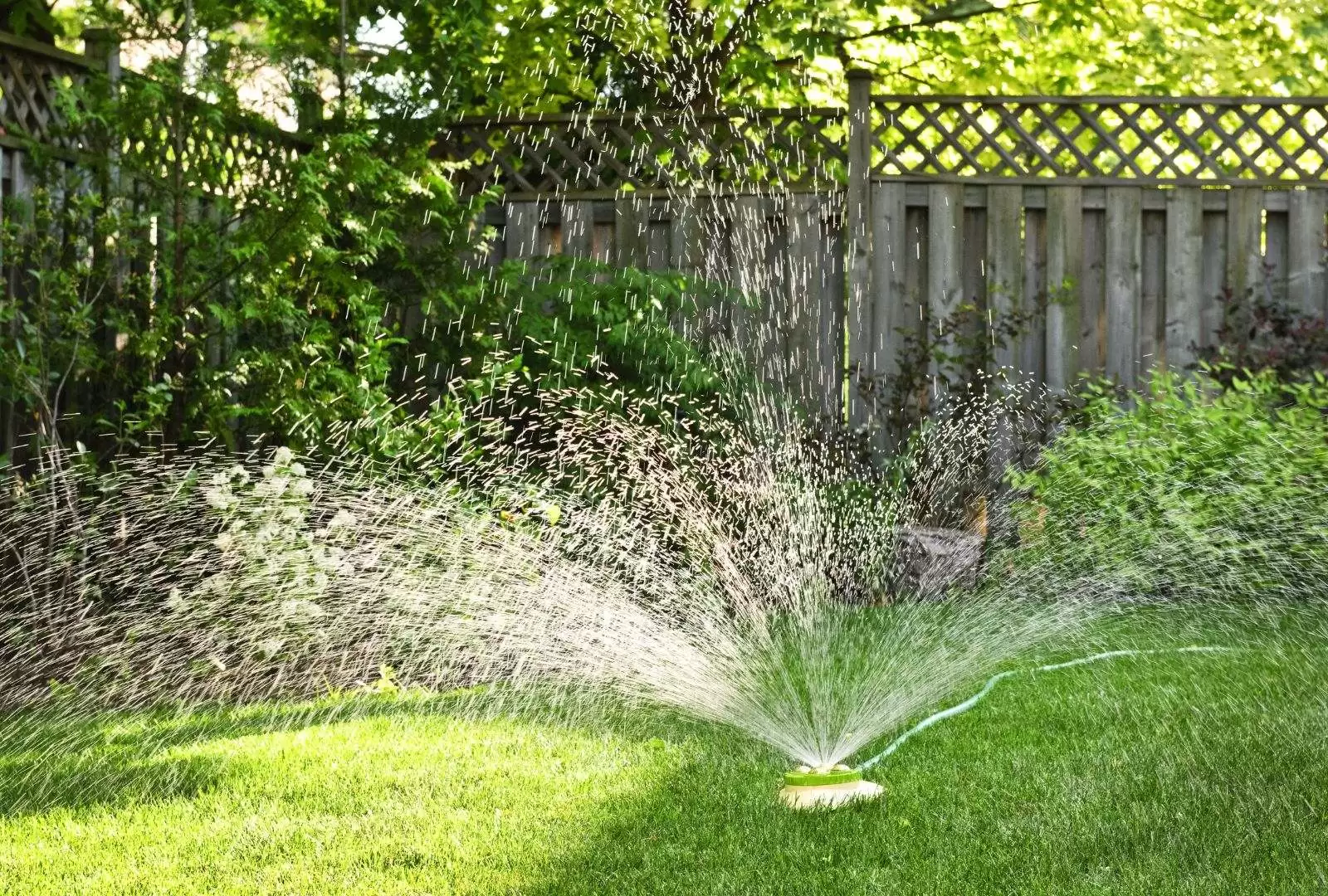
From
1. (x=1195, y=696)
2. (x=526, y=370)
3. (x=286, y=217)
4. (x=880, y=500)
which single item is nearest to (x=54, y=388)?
(x=286, y=217)

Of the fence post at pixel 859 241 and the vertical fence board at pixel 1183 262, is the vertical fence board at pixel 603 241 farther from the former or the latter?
the vertical fence board at pixel 1183 262

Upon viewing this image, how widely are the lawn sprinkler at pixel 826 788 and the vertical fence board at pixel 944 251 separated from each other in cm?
506

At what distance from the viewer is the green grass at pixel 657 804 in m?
3.39

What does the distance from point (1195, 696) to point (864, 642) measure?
1.41m

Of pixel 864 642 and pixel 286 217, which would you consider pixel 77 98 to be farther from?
pixel 864 642

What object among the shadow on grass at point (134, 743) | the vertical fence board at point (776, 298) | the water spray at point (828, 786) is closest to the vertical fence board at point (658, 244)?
the vertical fence board at point (776, 298)

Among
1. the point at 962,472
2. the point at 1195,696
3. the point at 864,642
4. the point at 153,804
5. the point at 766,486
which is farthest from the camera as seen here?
the point at 962,472

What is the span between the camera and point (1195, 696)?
518 centimetres

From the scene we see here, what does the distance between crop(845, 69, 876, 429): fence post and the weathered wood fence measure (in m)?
0.01

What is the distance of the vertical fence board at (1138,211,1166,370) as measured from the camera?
8.77 metres

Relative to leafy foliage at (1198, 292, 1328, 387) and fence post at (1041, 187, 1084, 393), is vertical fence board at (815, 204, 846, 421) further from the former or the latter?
leafy foliage at (1198, 292, 1328, 387)

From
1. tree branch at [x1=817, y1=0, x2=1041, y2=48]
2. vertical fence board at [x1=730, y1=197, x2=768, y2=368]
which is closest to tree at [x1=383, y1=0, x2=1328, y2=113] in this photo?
tree branch at [x1=817, y1=0, x2=1041, y2=48]

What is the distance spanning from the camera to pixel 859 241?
8664 millimetres

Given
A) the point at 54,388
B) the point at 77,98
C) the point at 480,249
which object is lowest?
the point at 54,388
